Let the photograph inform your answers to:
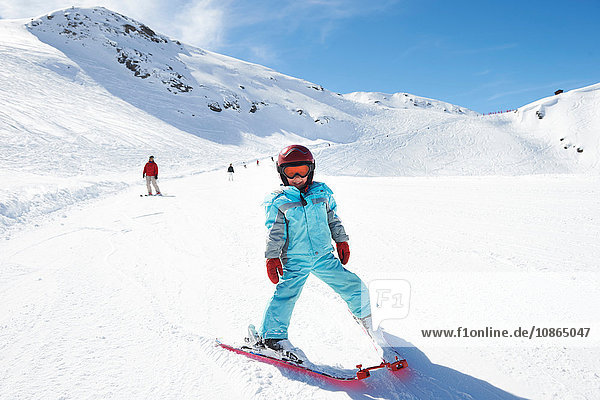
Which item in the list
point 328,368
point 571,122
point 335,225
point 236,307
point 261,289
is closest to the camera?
point 328,368

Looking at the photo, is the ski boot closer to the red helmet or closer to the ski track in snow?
the ski track in snow

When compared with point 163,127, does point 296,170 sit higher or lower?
lower

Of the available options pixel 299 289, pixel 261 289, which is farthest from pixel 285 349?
pixel 261 289

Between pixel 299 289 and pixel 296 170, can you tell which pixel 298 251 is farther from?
pixel 296 170

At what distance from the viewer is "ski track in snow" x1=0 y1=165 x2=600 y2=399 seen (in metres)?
2.08

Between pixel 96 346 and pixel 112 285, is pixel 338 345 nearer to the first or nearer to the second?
pixel 96 346

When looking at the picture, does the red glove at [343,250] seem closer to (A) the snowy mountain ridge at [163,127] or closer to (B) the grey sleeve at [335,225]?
(B) the grey sleeve at [335,225]

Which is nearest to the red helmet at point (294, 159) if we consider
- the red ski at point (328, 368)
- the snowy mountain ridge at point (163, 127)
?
the red ski at point (328, 368)

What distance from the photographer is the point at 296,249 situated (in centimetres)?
241

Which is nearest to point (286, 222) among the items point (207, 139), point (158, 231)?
point (158, 231)

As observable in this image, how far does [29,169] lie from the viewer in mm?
15914

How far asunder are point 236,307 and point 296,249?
1204 millimetres

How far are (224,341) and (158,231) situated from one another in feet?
13.8

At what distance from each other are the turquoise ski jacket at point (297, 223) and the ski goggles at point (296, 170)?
0.11m
